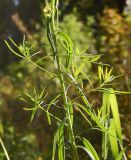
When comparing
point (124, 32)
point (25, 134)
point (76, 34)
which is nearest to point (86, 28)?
point (76, 34)

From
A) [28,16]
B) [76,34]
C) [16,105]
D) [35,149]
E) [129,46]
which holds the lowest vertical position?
[35,149]

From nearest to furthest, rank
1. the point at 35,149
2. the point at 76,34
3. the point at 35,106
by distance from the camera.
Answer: the point at 35,106 < the point at 35,149 < the point at 76,34

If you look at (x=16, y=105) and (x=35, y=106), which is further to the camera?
(x=16, y=105)

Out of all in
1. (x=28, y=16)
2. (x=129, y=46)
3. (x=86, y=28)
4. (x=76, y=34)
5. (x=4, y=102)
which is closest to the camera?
(x=129, y=46)

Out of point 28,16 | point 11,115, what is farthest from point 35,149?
point 28,16

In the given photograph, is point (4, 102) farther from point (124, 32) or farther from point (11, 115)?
point (124, 32)

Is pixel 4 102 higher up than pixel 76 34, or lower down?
lower down

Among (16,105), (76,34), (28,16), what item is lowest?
(16,105)

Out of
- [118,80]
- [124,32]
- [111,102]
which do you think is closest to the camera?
[111,102]

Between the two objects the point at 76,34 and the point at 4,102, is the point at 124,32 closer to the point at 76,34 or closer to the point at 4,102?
the point at 4,102
